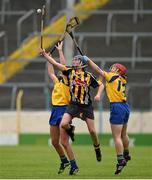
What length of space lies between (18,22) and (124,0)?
13.8 ft

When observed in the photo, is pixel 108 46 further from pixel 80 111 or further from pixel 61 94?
pixel 80 111

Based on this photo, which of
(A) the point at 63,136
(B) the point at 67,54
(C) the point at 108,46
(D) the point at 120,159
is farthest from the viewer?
(C) the point at 108,46

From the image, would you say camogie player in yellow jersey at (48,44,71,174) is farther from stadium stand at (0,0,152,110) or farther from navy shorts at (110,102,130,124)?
stadium stand at (0,0,152,110)

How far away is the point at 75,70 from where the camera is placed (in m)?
16.8

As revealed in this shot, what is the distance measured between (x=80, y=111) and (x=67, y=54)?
1435cm

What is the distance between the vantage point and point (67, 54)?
31.1 m

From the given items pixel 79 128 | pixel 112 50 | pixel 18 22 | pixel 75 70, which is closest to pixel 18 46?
pixel 18 22

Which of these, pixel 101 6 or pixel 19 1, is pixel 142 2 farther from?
pixel 19 1

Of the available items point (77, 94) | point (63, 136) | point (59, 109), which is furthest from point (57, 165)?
point (77, 94)

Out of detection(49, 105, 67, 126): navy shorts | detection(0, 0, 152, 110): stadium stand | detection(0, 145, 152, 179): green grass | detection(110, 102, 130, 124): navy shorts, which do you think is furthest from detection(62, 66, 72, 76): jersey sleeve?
detection(0, 0, 152, 110): stadium stand

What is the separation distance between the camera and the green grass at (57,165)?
16.1 metres

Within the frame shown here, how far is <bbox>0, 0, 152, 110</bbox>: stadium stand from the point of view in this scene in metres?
31.8

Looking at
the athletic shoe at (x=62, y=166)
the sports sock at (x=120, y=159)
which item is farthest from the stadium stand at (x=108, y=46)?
the sports sock at (x=120, y=159)

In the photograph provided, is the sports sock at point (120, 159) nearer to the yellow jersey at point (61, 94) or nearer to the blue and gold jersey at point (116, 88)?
the blue and gold jersey at point (116, 88)
